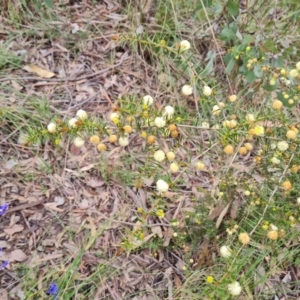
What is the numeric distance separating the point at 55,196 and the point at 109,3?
1.17 meters

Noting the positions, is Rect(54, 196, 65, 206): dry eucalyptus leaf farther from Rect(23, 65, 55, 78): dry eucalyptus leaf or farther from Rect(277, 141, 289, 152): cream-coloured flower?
Rect(277, 141, 289, 152): cream-coloured flower

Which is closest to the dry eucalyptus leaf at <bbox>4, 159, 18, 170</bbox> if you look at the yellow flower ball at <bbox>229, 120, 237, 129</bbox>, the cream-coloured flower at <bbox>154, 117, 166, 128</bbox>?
the cream-coloured flower at <bbox>154, 117, 166, 128</bbox>

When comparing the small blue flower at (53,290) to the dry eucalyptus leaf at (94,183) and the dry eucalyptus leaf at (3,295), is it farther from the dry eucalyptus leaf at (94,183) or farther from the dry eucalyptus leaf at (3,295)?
the dry eucalyptus leaf at (94,183)

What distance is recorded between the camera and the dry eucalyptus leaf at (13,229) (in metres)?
1.76

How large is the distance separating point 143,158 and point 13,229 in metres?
0.61

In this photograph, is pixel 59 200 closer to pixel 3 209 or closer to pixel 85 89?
pixel 3 209

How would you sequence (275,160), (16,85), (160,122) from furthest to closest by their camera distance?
(16,85) < (275,160) < (160,122)

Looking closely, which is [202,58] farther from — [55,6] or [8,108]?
[8,108]

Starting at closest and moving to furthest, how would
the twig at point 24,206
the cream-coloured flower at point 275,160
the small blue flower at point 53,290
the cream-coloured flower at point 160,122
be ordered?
1. the cream-coloured flower at point 160,122
2. the cream-coloured flower at point 275,160
3. the small blue flower at point 53,290
4. the twig at point 24,206

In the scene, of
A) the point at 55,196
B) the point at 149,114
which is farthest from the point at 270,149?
the point at 55,196

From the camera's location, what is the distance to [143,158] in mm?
2000

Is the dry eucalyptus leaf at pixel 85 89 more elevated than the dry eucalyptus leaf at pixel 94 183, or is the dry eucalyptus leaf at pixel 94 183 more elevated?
the dry eucalyptus leaf at pixel 85 89

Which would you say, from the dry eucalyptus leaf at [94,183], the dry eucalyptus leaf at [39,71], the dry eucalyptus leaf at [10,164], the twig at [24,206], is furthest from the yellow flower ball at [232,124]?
the dry eucalyptus leaf at [39,71]

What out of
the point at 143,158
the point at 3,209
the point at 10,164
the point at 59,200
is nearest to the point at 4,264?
the point at 3,209
